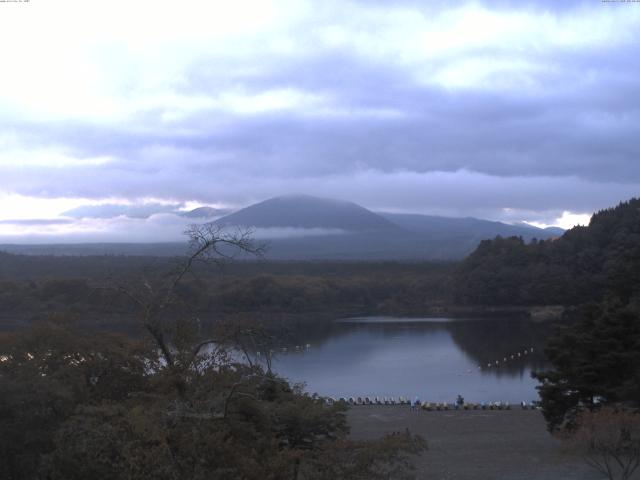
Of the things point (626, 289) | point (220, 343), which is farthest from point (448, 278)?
point (220, 343)

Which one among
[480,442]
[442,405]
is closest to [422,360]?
[442,405]

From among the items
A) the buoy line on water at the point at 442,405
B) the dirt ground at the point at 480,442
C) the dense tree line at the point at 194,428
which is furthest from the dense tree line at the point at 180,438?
the buoy line on water at the point at 442,405

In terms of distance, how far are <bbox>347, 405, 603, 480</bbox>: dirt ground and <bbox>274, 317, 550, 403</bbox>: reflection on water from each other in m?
3.42

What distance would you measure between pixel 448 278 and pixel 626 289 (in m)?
37.7

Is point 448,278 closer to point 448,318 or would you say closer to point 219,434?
point 448,318

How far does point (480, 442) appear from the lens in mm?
14070

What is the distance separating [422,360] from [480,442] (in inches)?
570

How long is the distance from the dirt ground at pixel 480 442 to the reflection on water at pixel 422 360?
11.2 ft

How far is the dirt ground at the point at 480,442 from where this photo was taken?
11492mm

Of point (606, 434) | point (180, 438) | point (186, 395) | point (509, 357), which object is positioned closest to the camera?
point (180, 438)

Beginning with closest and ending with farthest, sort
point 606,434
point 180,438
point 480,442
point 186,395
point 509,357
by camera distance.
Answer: point 180,438 → point 186,395 → point 606,434 → point 480,442 → point 509,357

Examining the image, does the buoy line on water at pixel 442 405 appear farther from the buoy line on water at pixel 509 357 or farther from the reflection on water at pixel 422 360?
the buoy line on water at pixel 509 357

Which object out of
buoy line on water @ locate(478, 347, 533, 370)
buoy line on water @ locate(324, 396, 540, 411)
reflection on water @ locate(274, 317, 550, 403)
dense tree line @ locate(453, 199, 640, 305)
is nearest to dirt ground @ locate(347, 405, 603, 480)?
buoy line on water @ locate(324, 396, 540, 411)

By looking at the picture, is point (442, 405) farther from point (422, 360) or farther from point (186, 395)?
point (186, 395)
